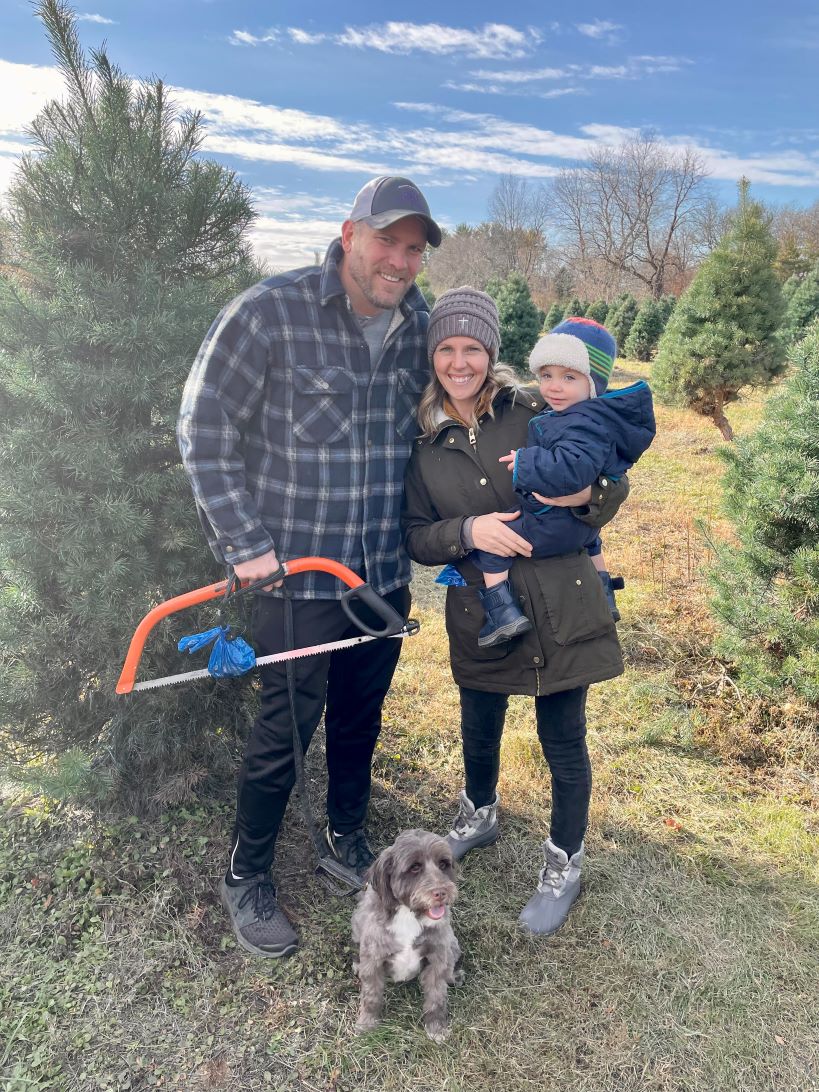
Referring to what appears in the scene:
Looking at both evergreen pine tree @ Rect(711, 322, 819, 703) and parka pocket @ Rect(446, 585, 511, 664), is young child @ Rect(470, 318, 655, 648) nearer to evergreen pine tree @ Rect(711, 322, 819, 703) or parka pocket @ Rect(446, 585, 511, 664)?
parka pocket @ Rect(446, 585, 511, 664)

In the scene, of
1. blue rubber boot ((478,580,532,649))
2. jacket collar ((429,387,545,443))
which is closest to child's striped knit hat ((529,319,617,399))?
jacket collar ((429,387,545,443))

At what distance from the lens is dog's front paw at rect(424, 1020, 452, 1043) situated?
2.62m

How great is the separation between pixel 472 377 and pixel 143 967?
2841 millimetres

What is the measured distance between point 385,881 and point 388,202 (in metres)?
2.49

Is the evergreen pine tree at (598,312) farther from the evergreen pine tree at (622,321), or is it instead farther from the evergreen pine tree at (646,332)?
the evergreen pine tree at (646,332)

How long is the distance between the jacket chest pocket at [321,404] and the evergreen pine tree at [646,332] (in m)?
24.0

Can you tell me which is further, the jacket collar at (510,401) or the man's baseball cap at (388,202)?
the jacket collar at (510,401)

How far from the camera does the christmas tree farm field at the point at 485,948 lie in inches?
102

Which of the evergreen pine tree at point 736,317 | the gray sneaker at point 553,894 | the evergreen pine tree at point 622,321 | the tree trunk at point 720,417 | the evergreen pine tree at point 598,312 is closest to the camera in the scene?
the gray sneaker at point 553,894

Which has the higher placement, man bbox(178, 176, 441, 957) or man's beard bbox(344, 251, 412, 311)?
man's beard bbox(344, 251, 412, 311)

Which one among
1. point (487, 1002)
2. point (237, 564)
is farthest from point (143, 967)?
point (237, 564)

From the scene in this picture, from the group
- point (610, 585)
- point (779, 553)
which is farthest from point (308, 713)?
point (779, 553)

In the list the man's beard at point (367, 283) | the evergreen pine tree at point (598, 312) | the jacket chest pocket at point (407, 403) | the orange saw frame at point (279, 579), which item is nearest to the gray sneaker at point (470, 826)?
the orange saw frame at point (279, 579)

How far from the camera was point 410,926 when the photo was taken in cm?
252
